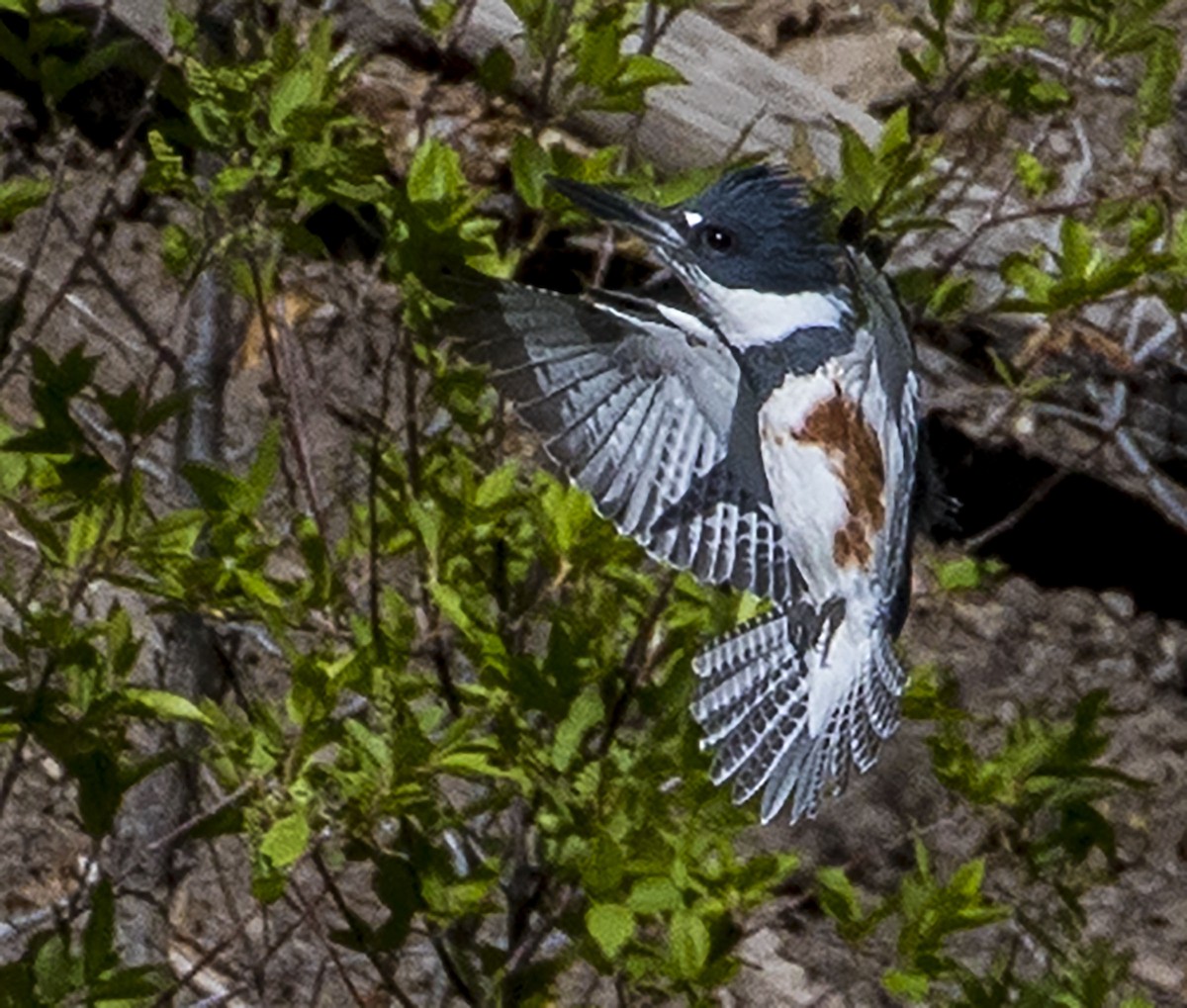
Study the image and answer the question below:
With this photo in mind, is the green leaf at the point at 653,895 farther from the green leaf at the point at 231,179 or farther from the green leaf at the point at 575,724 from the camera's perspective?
the green leaf at the point at 231,179

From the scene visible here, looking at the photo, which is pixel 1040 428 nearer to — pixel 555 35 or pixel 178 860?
pixel 178 860

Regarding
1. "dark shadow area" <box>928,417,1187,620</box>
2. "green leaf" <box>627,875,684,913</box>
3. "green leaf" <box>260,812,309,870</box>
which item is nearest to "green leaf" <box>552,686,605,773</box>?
"green leaf" <box>627,875,684,913</box>

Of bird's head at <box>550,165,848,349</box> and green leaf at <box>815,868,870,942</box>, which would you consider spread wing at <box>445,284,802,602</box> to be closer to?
bird's head at <box>550,165,848,349</box>

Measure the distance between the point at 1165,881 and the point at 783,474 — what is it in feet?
6.89

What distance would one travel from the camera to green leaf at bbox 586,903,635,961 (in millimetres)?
1986

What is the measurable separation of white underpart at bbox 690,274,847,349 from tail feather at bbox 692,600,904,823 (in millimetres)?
311

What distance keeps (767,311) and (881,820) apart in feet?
6.57

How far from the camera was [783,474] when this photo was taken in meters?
2.57

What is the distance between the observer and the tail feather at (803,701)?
2.54m

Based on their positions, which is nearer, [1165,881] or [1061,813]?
[1061,813]

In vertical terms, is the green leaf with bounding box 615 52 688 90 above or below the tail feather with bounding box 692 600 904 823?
above

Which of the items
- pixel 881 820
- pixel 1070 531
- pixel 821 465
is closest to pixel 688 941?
pixel 821 465

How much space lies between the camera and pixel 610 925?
200cm

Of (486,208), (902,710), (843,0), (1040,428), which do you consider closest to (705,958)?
(902,710)
